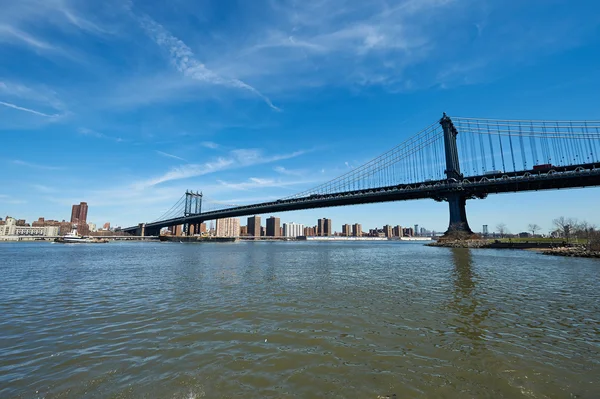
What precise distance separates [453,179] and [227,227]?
510ft

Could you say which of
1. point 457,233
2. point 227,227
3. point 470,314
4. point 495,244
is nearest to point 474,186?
point 457,233

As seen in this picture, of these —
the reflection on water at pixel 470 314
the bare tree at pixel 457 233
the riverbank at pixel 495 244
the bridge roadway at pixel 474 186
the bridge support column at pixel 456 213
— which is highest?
the bridge roadway at pixel 474 186

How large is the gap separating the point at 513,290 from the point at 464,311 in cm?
568

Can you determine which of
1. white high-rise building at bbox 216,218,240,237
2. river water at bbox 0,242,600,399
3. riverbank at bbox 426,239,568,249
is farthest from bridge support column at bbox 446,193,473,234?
white high-rise building at bbox 216,218,240,237

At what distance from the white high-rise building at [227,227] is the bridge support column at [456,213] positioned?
148 metres

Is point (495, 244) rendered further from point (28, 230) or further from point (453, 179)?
point (28, 230)

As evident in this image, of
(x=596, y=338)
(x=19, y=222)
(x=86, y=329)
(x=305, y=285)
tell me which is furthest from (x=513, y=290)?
(x=19, y=222)

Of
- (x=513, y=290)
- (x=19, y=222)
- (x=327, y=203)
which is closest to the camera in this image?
(x=513, y=290)

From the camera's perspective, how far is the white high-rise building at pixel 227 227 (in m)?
186

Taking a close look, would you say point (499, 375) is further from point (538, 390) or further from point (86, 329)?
point (86, 329)

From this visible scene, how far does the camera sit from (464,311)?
927 cm

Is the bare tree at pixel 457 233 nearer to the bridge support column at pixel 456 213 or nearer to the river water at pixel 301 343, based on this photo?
the bridge support column at pixel 456 213

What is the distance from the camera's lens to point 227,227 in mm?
191000

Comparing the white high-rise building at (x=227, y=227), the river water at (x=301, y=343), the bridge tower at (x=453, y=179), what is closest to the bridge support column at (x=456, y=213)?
the bridge tower at (x=453, y=179)
